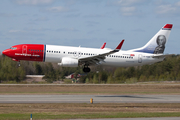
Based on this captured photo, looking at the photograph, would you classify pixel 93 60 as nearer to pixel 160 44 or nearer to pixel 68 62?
pixel 68 62

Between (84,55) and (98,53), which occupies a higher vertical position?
(98,53)

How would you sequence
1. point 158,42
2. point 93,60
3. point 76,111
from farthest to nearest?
point 158,42, point 93,60, point 76,111

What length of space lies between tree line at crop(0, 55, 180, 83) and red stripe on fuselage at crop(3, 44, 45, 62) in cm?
2549

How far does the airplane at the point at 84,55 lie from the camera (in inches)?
1639

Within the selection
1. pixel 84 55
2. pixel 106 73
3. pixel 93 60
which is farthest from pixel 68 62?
pixel 106 73

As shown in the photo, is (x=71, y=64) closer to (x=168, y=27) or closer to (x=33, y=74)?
(x=168, y=27)

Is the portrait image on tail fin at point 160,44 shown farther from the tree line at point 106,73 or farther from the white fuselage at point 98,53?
the tree line at point 106,73

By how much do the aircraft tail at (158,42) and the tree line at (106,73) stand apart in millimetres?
17703

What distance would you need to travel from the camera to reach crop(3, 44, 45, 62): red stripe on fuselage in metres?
41.4

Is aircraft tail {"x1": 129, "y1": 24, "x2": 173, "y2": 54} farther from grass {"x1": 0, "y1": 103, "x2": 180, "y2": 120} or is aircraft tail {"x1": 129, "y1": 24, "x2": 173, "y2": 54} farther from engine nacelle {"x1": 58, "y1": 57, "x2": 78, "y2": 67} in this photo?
grass {"x1": 0, "y1": 103, "x2": 180, "y2": 120}

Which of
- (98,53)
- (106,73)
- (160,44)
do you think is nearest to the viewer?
(98,53)

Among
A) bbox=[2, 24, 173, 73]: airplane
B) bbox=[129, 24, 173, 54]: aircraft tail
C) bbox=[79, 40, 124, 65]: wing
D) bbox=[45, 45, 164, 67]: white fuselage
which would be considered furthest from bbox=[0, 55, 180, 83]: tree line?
bbox=[79, 40, 124, 65]: wing

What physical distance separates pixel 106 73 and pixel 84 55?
1077 inches

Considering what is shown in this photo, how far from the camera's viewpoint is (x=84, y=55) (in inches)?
1715
